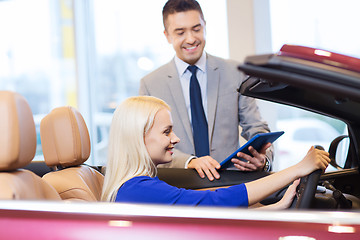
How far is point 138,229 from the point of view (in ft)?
3.54

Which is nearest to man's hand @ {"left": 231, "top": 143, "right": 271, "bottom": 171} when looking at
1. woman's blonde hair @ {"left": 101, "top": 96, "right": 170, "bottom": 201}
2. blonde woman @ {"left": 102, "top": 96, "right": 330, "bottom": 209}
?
blonde woman @ {"left": 102, "top": 96, "right": 330, "bottom": 209}

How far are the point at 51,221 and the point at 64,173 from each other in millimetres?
851

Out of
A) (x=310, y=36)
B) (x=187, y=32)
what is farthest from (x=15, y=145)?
(x=310, y=36)

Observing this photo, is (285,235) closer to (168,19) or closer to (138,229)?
(138,229)

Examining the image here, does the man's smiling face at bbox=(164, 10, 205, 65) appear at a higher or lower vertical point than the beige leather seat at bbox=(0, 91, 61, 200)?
higher

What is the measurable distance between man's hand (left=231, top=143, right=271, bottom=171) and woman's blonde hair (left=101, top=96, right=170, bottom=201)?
1.41ft

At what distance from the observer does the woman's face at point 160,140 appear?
174 cm

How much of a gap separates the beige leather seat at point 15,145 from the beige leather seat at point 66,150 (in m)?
0.46

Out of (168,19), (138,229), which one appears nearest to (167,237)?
(138,229)

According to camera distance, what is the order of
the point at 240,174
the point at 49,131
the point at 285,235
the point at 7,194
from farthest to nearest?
the point at 240,174
the point at 49,131
the point at 7,194
the point at 285,235

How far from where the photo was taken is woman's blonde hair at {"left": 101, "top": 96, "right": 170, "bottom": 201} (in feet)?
5.58

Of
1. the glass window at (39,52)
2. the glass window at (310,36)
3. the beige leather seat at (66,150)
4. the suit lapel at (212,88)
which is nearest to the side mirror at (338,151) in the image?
the suit lapel at (212,88)

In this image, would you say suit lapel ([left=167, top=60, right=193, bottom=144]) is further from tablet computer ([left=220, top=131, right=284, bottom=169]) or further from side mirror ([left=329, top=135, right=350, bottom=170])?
side mirror ([left=329, top=135, right=350, bottom=170])

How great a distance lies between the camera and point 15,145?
51.9 inches
